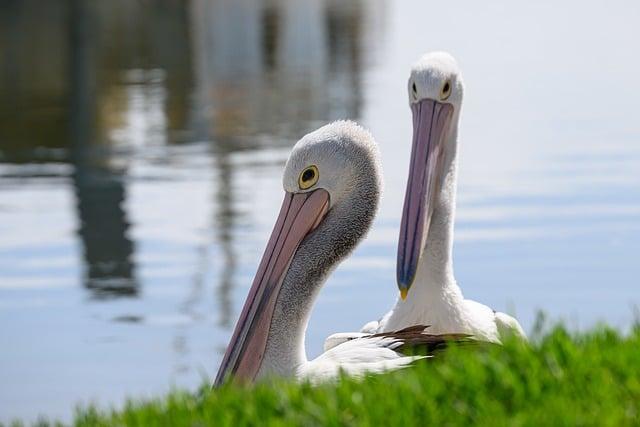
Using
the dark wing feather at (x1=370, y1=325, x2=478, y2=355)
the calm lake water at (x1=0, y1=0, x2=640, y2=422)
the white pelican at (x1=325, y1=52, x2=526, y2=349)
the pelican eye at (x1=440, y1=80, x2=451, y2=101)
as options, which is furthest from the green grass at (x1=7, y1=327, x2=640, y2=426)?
the pelican eye at (x1=440, y1=80, x2=451, y2=101)

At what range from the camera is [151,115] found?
813 inches

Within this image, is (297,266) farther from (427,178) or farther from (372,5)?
(372,5)

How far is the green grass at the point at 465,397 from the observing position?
13.1 feet

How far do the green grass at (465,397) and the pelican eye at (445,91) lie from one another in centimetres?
252

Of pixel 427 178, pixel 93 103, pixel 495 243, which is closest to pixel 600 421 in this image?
pixel 427 178

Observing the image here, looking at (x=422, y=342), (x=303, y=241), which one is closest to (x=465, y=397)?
(x=422, y=342)

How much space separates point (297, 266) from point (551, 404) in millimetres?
2092

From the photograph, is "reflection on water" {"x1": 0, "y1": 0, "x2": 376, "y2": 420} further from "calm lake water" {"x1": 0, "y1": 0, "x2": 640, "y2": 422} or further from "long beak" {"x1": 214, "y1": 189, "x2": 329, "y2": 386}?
"long beak" {"x1": 214, "y1": 189, "x2": 329, "y2": 386}

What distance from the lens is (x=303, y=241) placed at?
6.03 meters

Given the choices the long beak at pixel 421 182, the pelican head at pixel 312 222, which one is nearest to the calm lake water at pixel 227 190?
the pelican head at pixel 312 222

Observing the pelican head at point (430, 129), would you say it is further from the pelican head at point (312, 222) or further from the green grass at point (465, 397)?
the green grass at point (465, 397)

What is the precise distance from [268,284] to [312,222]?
30 centimetres

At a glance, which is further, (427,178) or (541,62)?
(541,62)

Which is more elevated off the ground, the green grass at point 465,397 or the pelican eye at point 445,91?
the pelican eye at point 445,91
